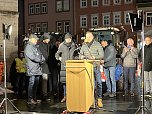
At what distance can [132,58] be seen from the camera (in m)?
11.9

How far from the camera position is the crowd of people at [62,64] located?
30.5ft

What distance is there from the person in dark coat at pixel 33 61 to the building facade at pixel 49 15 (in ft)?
131

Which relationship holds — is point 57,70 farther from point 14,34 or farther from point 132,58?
point 14,34

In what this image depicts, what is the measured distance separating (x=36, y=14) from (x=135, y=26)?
155 feet

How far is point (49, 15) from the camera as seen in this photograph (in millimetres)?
53312

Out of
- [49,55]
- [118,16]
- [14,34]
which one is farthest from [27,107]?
[118,16]

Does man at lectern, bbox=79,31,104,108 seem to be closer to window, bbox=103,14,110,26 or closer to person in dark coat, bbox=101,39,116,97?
person in dark coat, bbox=101,39,116,97

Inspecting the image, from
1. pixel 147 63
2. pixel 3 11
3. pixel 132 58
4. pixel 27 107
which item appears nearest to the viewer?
pixel 27 107

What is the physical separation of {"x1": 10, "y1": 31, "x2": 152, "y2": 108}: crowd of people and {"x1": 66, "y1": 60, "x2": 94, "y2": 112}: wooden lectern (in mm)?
731

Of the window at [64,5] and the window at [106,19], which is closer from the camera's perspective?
the window at [106,19]

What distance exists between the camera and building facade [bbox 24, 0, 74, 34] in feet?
170

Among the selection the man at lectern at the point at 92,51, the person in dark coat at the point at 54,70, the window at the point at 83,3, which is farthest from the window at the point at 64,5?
the man at lectern at the point at 92,51

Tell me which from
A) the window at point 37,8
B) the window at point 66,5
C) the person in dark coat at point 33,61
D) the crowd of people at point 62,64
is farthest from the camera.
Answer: the window at point 37,8

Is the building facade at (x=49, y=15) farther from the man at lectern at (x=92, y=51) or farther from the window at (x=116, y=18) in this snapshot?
the man at lectern at (x=92, y=51)
